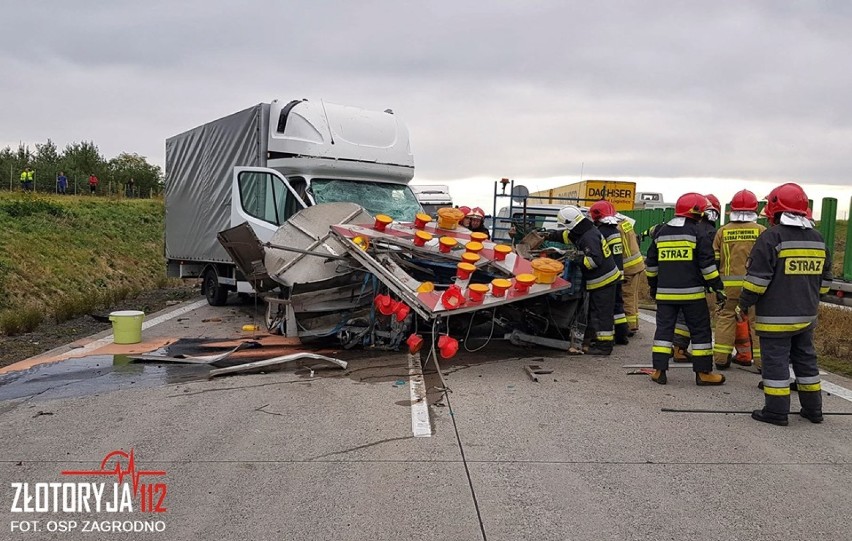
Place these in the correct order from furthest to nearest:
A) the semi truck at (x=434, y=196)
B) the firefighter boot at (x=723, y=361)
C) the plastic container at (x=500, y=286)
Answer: the semi truck at (x=434, y=196)
the firefighter boot at (x=723, y=361)
the plastic container at (x=500, y=286)

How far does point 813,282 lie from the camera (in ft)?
17.7

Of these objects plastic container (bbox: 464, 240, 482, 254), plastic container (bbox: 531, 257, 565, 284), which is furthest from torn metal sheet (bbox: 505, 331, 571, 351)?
plastic container (bbox: 464, 240, 482, 254)

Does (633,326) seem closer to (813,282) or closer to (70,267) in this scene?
(813,282)

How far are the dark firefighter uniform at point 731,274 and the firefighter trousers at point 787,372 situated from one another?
5.21 ft

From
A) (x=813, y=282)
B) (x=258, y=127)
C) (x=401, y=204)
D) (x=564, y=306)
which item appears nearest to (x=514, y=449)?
(x=813, y=282)

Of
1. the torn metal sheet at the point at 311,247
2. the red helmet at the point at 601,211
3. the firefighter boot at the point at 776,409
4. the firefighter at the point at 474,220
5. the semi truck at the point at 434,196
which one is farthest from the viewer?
the semi truck at the point at 434,196

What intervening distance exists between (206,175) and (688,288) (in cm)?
→ 894

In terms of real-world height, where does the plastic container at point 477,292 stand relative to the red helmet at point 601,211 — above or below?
below

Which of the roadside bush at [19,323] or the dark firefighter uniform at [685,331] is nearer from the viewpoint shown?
the dark firefighter uniform at [685,331]

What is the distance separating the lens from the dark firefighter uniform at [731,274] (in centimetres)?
705

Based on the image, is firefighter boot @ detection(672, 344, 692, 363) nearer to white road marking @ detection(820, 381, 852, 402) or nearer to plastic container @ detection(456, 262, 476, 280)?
white road marking @ detection(820, 381, 852, 402)

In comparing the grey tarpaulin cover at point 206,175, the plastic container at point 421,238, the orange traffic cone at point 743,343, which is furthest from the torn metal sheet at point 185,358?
the orange traffic cone at point 743,343

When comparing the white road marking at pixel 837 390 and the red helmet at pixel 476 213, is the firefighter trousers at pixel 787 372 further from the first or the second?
the red helmet at pixel 476 213

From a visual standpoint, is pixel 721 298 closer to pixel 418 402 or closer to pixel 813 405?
pixel 813 405
